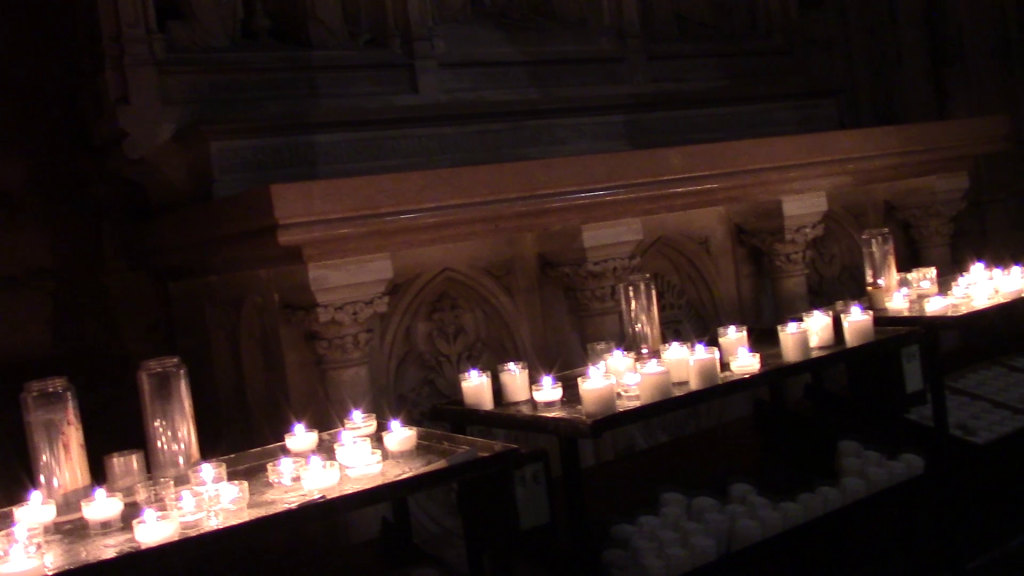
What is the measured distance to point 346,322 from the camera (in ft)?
10.3

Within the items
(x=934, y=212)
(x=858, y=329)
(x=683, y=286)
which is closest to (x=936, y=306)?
(x=858, y=329)

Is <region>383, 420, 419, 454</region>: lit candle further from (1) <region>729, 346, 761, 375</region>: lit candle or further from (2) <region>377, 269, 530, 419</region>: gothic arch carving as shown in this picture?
(2) <region>377, 269, 530, 419</region>: gothic arch carving

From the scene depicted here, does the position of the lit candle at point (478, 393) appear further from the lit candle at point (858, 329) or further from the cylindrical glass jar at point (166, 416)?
the lit candle at point (858, 329)

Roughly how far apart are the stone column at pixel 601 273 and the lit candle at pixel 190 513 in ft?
6.59

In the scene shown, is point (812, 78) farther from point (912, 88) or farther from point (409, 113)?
point (409, 113)

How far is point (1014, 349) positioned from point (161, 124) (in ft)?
12.9

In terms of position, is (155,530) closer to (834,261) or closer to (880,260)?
(880,260)

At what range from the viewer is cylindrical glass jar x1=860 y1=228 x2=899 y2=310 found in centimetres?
384

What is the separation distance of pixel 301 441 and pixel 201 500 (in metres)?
0.51

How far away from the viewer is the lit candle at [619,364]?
9.42ft

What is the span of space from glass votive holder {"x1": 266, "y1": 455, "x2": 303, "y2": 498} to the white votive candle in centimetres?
144

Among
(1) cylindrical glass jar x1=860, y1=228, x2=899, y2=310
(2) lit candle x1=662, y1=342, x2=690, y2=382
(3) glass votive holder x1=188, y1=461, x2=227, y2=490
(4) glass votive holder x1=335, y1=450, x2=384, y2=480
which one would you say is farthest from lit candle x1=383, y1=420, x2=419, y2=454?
(1) cylindrical glass jar x1=860, y1=228, x2=899, y2=310

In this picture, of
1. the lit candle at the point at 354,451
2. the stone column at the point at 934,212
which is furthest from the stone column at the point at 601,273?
the stone column at the point at 934,212

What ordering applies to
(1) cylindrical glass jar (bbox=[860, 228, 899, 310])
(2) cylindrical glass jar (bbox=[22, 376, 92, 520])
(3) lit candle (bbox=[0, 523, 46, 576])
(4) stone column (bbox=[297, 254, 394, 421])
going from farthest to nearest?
(1) cylindrical glass jar (bbox=[860, 228, 899, 310]), (4) stone column (bbox=[297, 254, 394, 421]), (2) cylindrical glass jar (bbox=[22, 376, 92, 520]), (3) lit candle (bbox=[0, 523, 46, 576])
